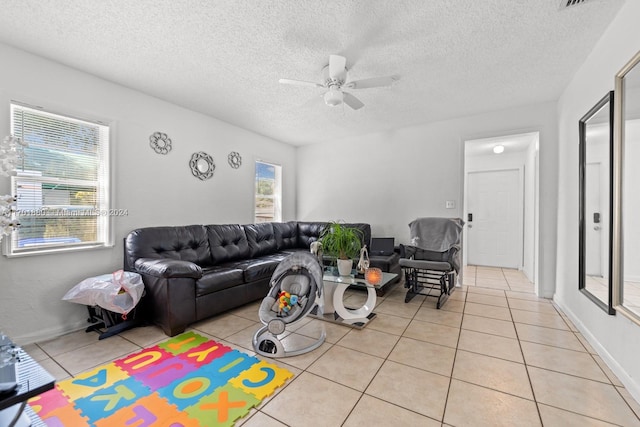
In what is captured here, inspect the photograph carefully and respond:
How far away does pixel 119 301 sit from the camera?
2404 millimetres

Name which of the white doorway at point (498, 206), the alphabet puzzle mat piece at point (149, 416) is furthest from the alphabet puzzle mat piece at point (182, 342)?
the white doorway at point (498, 206)

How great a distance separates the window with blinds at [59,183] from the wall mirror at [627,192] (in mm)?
4423

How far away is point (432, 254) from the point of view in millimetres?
3770

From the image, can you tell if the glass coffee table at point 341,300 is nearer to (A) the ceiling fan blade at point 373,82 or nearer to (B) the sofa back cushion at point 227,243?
(B) the sofa back cushion at point 227,243

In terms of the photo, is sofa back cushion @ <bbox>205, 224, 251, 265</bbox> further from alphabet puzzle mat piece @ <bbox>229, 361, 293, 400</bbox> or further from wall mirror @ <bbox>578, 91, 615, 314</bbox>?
→ wall mirror @ <bbox>578, 91, 615, 314</bbox>

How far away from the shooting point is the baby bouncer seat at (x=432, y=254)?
3355mm

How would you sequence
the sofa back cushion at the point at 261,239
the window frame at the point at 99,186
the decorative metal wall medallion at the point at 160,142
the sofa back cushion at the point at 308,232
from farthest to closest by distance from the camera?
1. the sofa back cushion at the point at 308,232
2. the sofa back cushion at the point at 261,239
3. the decorative metal wall medallion at the point at 160,142
4. the window frame at the point at 99,186

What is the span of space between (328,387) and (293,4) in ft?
8.48

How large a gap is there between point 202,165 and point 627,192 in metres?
4.29

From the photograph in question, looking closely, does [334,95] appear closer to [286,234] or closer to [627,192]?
[627,192]

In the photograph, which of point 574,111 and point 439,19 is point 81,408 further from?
A: point 574,111

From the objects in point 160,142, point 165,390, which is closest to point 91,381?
point 165,390

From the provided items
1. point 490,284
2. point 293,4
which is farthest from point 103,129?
point 490,284

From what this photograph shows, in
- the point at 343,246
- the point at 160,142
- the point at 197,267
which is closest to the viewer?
the point at 197,267
